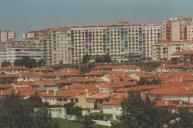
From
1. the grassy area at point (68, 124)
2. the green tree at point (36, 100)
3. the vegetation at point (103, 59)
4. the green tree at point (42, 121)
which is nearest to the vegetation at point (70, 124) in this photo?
the grassy area at point (68, 124)

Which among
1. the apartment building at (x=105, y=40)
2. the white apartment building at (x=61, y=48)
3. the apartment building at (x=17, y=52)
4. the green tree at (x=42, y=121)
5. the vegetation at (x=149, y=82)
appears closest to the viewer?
the green tree at (x=42, y=121)

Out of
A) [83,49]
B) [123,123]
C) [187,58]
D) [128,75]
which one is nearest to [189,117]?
[123,123]

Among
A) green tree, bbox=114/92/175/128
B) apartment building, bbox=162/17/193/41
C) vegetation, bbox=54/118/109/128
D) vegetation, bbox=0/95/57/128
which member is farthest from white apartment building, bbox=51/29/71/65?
green tree, bbox=114/92/175/128

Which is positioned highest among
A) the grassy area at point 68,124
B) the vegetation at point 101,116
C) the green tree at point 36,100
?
the green tree at point 36,100

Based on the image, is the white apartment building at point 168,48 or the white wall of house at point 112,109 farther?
the white apartment building at point 168,48

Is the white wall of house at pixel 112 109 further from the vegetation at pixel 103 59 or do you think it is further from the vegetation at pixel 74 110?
the vegetation at pixel 103 59

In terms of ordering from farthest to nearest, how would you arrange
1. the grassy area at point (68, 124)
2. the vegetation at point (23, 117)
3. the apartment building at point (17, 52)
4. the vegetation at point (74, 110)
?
the apartment building at point (17, 52), the vegetation at point (74, 110), the grassy area at point (68, 124), the vegetation at point (23, 117)

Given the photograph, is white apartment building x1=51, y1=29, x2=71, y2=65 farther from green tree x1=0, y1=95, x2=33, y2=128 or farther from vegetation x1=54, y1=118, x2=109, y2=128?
green tree x1=0, y1=95, x2=33, y2=128
